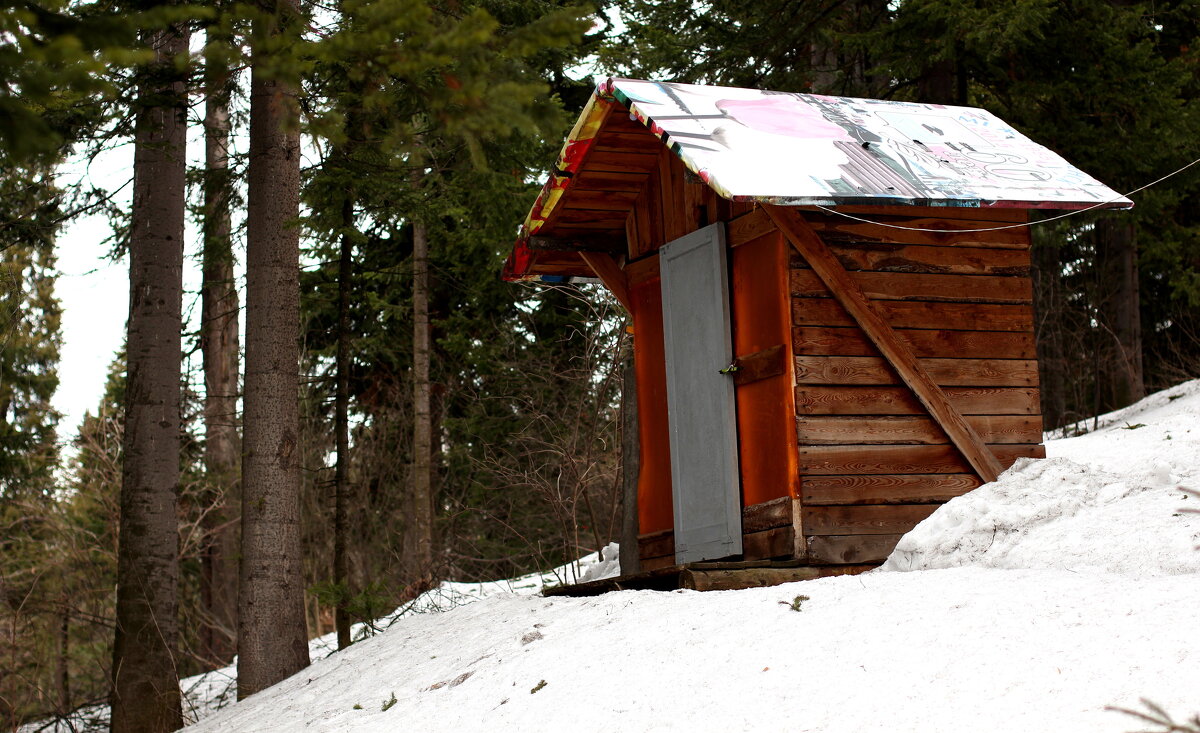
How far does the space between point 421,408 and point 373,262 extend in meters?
3.92

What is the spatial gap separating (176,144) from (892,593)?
7171 mm

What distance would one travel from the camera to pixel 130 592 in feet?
31.2

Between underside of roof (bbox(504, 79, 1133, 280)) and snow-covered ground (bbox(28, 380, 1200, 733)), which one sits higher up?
underside of roof (bbox(504, 79, 1133, 280))

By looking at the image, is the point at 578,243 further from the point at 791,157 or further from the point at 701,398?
the point at 791,157

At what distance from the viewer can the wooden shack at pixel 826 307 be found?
7703 mm

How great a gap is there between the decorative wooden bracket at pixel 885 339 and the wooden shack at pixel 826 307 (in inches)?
0.5

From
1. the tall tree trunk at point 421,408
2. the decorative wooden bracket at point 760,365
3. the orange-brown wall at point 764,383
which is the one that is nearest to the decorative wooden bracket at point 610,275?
the orange-brown wall at point 764,383

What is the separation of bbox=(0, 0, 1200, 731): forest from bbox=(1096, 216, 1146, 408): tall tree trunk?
0.11 m

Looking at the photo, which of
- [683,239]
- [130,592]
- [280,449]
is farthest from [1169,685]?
[130,592]

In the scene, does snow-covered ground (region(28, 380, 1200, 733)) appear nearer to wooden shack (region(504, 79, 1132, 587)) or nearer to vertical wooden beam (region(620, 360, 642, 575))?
wooden shack (region(504, 79, 1132, 587))

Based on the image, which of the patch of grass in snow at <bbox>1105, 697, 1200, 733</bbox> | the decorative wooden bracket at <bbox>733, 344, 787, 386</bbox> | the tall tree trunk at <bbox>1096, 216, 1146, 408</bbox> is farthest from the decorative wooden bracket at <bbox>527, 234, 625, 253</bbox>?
the tall tree trunk at <bbox>1096, 216, 1146, 408</bbox>

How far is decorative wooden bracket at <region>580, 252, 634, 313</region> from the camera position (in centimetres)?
997

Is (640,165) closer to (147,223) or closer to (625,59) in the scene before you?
(147,223)

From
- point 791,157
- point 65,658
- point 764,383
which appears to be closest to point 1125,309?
point 764,383
